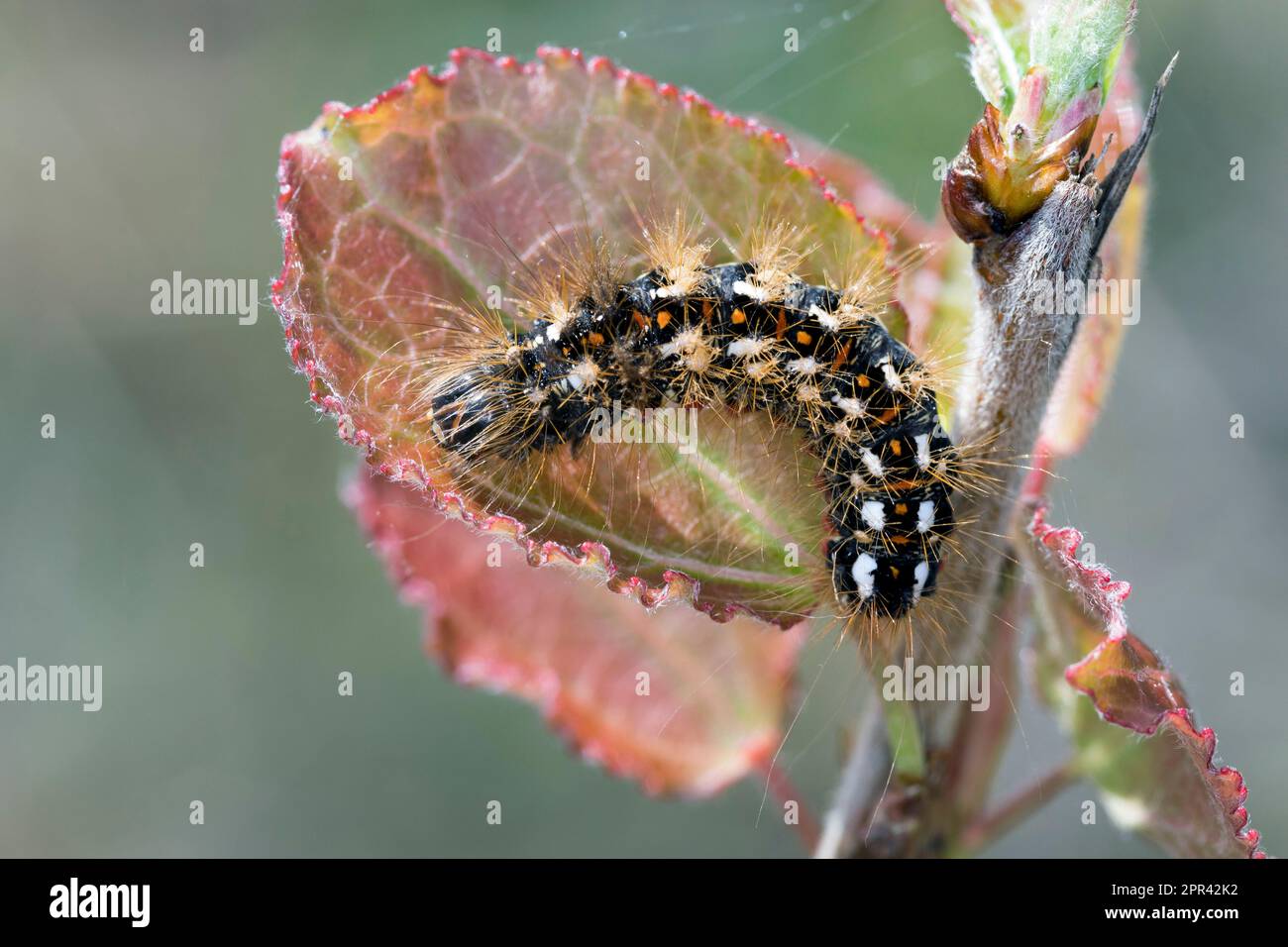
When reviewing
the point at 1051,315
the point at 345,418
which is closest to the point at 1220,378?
the point at 1051,315

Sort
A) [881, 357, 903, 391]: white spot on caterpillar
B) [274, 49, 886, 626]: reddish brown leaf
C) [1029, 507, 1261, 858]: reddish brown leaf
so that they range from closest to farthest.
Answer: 1. [1029, 507, 1261, 858]: reddish brown leaf
2. [274, 49, 886, 626]: reddish brown leaf
3. [881, 357, 903, 391]: white spot on caterpillar

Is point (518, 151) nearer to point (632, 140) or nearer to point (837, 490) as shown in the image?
point (632, 140)

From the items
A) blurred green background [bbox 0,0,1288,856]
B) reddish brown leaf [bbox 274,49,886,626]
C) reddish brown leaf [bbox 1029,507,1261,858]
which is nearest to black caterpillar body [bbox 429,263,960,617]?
reddish brown leaf [bbox 274,49,886,626]

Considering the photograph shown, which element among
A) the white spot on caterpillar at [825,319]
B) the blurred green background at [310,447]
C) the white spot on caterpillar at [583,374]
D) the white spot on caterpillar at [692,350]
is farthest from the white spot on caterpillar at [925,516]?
→ the blurred green background at [310,447]

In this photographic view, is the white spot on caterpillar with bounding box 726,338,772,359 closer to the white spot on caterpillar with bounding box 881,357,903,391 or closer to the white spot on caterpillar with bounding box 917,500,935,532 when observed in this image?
the white spot on caterpillar with bounding box 881,357,903,391

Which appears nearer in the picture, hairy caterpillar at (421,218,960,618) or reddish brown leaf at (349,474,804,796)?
hairy caterpillar at (421,218,960,618)

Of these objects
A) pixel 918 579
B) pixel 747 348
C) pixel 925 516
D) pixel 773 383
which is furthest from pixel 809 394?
pixel 918 579

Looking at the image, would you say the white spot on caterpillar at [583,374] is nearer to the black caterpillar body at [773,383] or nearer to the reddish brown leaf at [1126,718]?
the black caterpillar body at [773,383]
